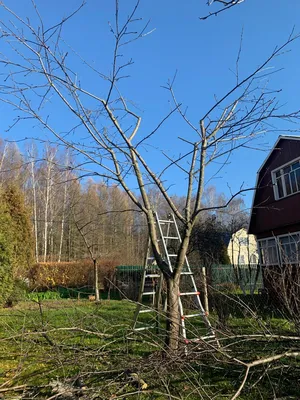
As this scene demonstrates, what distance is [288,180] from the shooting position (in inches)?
523

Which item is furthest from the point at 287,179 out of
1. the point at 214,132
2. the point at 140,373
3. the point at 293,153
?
the point at 140,373

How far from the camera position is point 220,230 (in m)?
24.5

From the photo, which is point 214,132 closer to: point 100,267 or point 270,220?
point 270,220

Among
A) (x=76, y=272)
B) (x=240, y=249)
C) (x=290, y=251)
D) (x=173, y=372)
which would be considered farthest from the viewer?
(x=240, y=249)

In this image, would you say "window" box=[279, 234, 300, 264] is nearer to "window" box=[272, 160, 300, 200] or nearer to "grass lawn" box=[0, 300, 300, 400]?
"window" box=[272, 160, 300, 200]

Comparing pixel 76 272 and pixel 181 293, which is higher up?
pixel 76 272

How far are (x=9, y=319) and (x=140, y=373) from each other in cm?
667

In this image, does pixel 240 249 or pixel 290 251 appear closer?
pixel 290 251

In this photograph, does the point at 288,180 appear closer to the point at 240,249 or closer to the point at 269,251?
the point at 269,251

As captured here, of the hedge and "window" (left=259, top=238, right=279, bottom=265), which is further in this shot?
the hedge

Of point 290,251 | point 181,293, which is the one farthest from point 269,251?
point 181,293

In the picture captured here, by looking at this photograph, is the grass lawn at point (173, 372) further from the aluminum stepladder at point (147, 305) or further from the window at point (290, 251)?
the window at point (290, 251)

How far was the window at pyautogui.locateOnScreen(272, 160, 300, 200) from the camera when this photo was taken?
41.8ft

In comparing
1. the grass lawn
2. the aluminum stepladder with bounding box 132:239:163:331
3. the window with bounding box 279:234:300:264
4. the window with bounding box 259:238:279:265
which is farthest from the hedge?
the grass lawn
